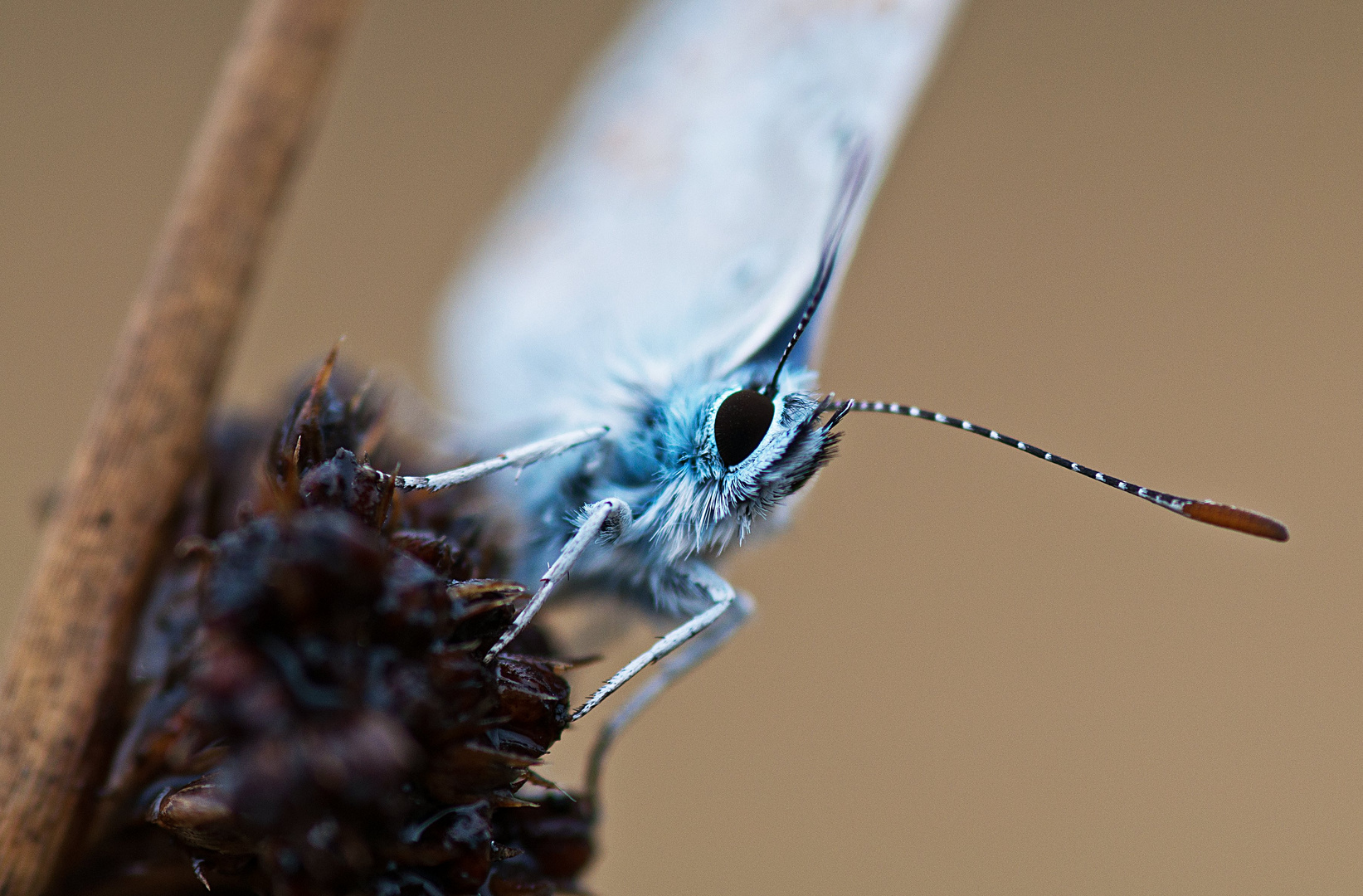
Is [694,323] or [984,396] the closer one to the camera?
[694,323]

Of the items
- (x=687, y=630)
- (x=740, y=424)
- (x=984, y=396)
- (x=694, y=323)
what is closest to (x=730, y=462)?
(x=740, y=424)

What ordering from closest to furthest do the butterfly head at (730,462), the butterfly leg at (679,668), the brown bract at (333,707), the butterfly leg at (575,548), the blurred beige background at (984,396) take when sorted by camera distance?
the brown bract at (333,707) < the butterfly leg at (575,548) < the butterfly head at (730,462) < the butterfly leg at (679,668) < the blurred beige background at (984,396)

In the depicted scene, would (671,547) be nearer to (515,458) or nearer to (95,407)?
(515,458)

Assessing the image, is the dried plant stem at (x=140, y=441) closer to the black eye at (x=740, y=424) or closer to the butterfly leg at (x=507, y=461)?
the butterfly leg at (x=507, y=461)

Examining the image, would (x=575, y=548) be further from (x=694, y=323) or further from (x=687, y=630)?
(x=694, y=323)

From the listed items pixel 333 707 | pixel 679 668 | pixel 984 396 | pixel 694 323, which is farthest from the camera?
pixel 984 396

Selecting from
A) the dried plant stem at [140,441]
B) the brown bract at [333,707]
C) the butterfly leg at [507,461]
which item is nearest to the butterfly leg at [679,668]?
the brown bract at [333,707]

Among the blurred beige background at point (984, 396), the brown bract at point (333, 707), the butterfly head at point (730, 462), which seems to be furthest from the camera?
the blurred beige background at point (984, 396)
